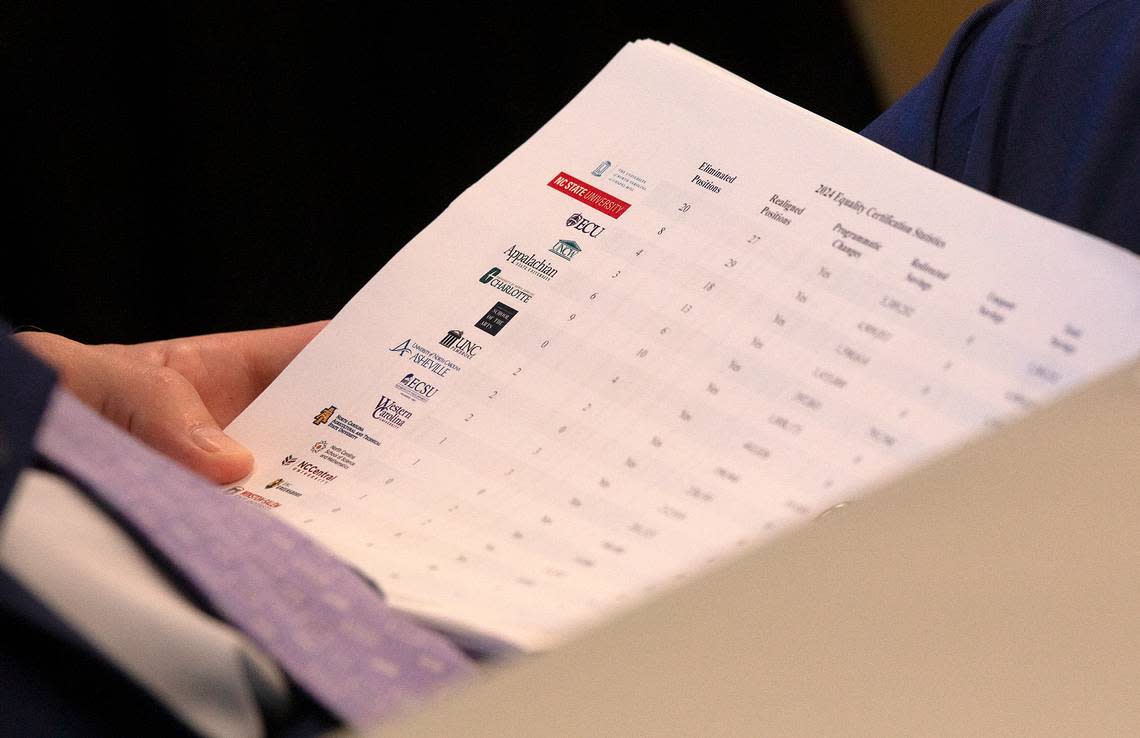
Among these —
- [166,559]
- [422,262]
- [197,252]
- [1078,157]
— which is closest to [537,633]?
[166,559]

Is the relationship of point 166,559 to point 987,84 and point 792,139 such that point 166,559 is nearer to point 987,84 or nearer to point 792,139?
point 792,139

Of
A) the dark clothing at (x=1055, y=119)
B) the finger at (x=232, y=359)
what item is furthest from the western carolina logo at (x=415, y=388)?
the dark clothing at (x=1055, y=119)

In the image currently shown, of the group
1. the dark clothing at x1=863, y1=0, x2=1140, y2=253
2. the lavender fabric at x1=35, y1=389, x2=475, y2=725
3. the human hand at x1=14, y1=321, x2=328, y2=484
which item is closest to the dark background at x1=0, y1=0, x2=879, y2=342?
the human hand at x1=14, y1=321, x2=328, y2=484

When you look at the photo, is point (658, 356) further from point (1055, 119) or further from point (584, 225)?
point (1055, 119)

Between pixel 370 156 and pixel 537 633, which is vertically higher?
pixel 370 156

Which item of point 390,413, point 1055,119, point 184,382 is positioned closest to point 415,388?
point 390,413

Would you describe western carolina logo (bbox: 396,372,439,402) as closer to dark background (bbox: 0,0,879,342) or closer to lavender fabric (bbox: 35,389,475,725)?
lavender fabric (bbox: 35,389,475,725)

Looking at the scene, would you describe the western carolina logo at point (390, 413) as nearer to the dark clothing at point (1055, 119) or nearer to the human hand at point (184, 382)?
the human hand at point (184, 382)

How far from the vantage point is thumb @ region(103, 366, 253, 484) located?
47 cm

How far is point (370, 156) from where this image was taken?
4.24 ft

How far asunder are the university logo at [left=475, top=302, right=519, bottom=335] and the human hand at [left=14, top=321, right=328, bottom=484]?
0.32 feet

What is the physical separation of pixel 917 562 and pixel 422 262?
1.09 ft

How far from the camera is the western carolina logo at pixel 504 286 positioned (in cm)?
49

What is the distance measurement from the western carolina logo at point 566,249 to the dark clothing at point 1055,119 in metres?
0.18
